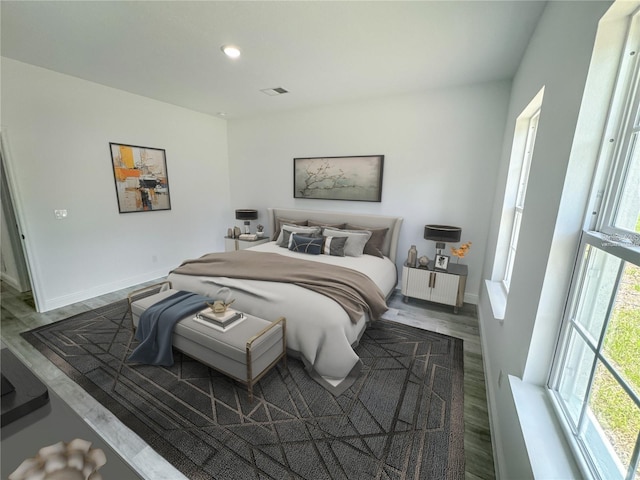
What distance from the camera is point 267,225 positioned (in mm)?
5035

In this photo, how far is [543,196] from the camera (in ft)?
4.45

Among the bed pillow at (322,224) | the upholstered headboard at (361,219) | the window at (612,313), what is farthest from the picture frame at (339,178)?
the window at (612,313)

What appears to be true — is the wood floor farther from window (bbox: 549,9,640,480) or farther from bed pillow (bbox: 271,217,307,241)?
bed pillow (bbox: 271,217,307,241)

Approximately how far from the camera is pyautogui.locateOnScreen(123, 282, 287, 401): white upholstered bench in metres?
1.81

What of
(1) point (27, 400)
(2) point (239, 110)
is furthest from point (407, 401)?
(2) point (239, 110)

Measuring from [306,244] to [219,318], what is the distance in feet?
5.79

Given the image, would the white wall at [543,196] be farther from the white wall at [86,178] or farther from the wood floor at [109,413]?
the white wall at [86,178]

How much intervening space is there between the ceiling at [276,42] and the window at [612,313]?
1458mm

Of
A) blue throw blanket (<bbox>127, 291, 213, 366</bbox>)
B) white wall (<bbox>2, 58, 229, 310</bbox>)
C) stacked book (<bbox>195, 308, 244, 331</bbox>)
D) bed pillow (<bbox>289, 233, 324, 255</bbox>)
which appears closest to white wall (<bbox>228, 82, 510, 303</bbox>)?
bed pillow (<bbox>289, 233, 324, 255</bbox>)

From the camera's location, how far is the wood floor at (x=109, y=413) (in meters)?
1.49

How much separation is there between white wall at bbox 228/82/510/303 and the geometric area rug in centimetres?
171

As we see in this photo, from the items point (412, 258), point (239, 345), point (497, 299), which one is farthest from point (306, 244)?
point (497, 299)

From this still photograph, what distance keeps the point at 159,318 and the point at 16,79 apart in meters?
2.99

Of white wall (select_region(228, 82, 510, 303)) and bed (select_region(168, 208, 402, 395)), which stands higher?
white wall (select_region(228, 82, 510, 303))
